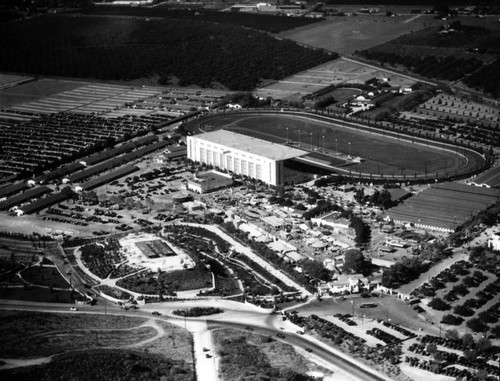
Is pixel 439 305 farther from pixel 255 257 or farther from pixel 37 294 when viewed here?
pixel 37 294

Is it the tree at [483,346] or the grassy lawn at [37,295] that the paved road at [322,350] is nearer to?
the tree at [483,346]

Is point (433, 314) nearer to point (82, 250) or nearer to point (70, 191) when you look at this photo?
point (82, 250)

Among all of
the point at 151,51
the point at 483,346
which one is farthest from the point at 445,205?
the point at 151,51

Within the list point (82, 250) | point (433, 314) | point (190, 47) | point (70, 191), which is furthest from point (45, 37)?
point (433, 314)

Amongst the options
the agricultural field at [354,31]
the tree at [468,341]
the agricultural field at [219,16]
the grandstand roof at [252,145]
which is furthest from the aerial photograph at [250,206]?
the agricultural field at [219,16]

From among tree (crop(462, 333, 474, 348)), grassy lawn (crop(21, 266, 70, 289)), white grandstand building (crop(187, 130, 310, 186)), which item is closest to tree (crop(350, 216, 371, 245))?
white grandstand building (crop(187, 130, 310, 186))

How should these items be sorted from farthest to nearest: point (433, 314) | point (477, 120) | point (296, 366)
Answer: point (477, 120), point (433, 314), point (296, 366)
